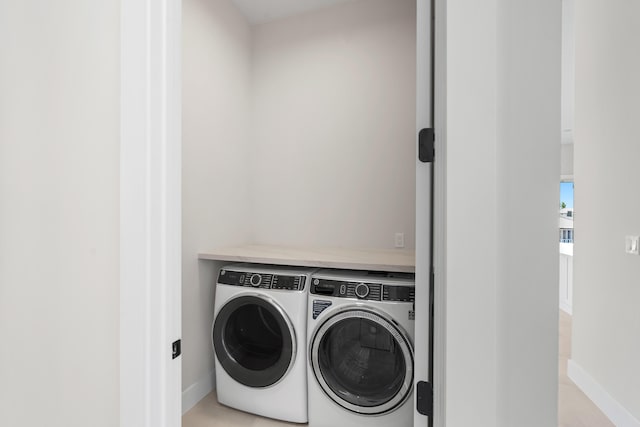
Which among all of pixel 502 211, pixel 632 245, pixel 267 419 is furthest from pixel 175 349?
pixel 632 245

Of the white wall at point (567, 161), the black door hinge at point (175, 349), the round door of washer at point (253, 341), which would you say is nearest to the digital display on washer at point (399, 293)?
the round door of washer at point (253, 341)

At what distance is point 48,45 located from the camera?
820mm

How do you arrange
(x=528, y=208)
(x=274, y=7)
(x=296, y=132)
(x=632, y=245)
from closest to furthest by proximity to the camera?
1. (x=528, y=208)
2. (x=632, y=245)
3. (x=274, y=7)
4. (x=296, y=132)

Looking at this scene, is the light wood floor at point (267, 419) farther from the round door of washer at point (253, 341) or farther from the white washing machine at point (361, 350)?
the white washing machine at point (361, 350)

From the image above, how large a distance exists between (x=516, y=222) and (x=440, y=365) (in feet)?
1.25

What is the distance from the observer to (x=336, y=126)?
2.60 m

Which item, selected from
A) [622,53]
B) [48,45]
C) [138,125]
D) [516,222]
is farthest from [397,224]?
[48,45]

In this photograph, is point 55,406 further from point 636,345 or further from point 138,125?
point 636,345

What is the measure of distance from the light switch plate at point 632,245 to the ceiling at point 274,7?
247 cm

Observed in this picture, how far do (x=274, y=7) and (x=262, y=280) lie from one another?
2149 mm

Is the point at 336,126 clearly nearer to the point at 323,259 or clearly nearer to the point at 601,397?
the point at 323,259

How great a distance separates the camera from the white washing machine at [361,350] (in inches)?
66.6

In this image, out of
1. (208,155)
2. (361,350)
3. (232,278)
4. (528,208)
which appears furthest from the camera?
(208,155)

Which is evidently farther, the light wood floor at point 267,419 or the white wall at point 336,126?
the white wall at point 336,126
